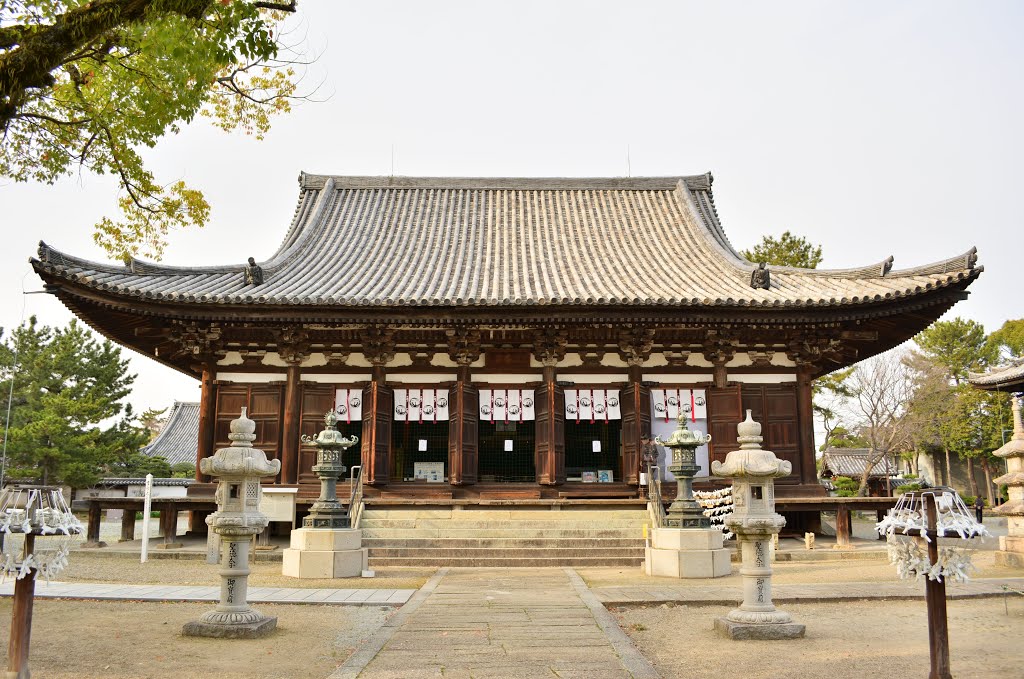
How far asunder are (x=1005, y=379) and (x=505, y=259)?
1167 centimetres

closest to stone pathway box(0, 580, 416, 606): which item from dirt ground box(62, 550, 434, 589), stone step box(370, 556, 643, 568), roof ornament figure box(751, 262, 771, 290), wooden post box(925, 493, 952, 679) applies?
dirt ground box(62, 550, 434, 589)

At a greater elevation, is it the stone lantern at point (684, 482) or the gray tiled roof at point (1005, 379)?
the gray tiled roof at point (1005, 379)

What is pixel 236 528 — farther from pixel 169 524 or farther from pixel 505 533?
pixel 169 524

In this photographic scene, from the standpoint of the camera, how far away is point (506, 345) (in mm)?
17391

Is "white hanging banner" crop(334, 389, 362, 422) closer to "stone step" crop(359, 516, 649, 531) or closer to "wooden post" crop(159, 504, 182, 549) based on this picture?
"stone step" crop(359, 516, 649, 531)

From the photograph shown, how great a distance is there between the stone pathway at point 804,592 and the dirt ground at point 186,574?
3135mm

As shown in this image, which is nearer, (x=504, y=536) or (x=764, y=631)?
(x=764, y=631)

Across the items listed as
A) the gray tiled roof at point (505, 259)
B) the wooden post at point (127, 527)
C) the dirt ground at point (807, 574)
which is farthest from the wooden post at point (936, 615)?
the wooden post at point (127, 527)

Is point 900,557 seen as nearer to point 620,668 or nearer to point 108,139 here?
point 620,668

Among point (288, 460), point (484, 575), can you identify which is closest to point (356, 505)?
point (288, 460)

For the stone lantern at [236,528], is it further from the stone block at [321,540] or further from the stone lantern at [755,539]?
the stone lantern at [755,539]

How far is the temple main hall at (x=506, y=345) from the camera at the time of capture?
15789 millimetres

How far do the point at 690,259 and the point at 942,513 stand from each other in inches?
602

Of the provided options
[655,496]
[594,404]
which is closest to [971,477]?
[594,404]
